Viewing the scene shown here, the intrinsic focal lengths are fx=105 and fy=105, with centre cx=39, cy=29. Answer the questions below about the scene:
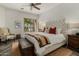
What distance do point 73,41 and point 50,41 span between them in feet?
1.30

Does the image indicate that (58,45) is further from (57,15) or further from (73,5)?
(73,5)

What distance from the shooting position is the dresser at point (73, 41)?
69.6 inches

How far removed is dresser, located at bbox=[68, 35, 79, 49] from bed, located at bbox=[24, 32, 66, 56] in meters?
0.10

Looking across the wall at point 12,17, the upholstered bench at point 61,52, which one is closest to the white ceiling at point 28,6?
the wall at point 12,17

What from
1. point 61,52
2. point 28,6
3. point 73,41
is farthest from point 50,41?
point 28,6

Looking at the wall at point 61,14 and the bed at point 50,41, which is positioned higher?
the wall at point 61,14

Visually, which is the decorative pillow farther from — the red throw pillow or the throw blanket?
the throw blanket

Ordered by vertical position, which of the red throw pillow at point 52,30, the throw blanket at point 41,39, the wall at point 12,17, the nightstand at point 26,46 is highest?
the wall at point 12,17

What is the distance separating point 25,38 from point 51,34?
44 cm

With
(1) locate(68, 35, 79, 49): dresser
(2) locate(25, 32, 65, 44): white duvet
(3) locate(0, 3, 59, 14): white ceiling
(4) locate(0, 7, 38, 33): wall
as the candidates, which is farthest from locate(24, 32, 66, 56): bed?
(3) locate(0, 3, 59, 14): white ceiling

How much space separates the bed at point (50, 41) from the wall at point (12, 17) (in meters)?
0.24

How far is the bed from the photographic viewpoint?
5.64ft

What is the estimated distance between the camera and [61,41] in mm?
1785

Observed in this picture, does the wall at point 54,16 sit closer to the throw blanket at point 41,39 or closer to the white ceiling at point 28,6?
the white ceiling at point 28,6
